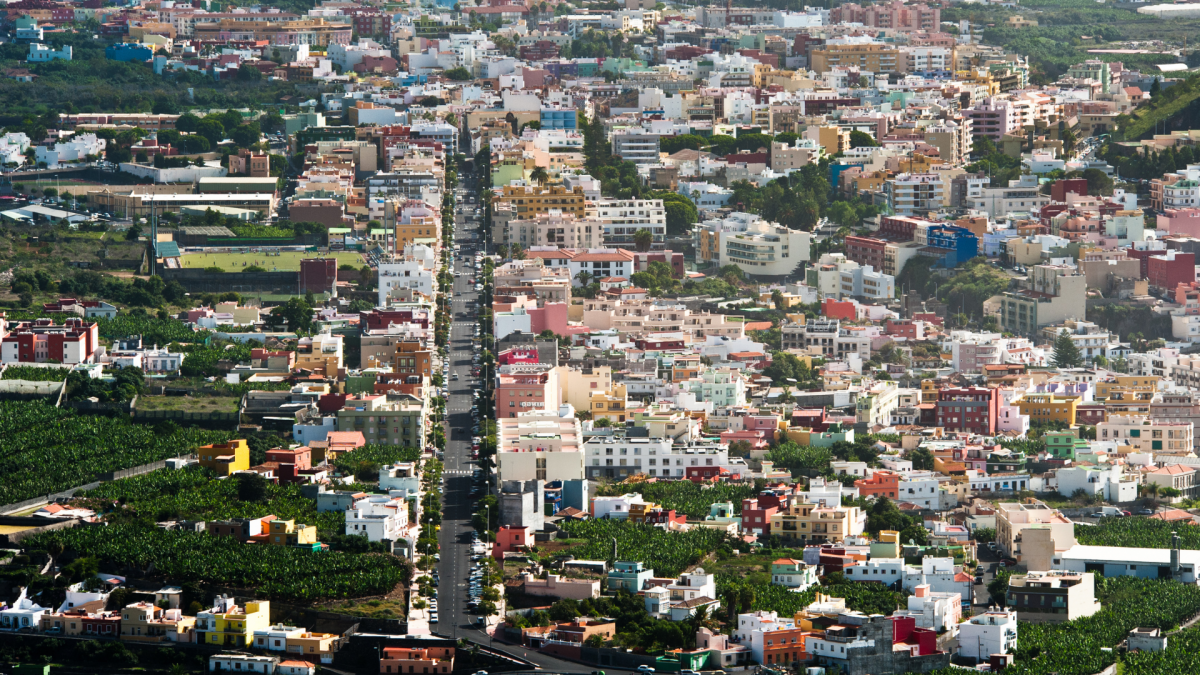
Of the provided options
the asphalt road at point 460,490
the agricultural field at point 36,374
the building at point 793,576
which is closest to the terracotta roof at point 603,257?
the asphalt road at point 460,490

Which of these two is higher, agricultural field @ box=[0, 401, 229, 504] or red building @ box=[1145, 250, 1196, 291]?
red building @ box=[1145, 250, 1196, 291]

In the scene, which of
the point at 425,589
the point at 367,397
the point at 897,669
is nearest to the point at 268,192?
the point at 367,397

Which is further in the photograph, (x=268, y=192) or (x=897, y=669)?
(x=268, y=192)

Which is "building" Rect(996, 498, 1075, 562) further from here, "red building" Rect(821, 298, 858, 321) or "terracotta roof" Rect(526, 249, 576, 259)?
"terracotta roof" Rect(526, 249, 576, 259)

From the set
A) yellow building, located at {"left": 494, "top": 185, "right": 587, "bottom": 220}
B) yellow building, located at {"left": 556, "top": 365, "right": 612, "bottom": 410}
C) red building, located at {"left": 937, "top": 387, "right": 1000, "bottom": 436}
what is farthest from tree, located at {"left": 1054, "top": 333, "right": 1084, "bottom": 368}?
yellow building, located at {"left": 494, "top": 185, "right": 587, "bottom": 220}

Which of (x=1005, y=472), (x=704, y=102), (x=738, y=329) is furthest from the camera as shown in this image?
(x=704, y=102)

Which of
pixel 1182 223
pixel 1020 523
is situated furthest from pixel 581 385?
pixel 1182 223

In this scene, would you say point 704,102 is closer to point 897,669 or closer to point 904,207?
point 904,207

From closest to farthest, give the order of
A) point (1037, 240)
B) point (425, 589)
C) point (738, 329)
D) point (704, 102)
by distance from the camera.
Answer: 1. point (425, 589)
2. point (738, 329)
3. point (1037, 240)
4. point (704, 102)
